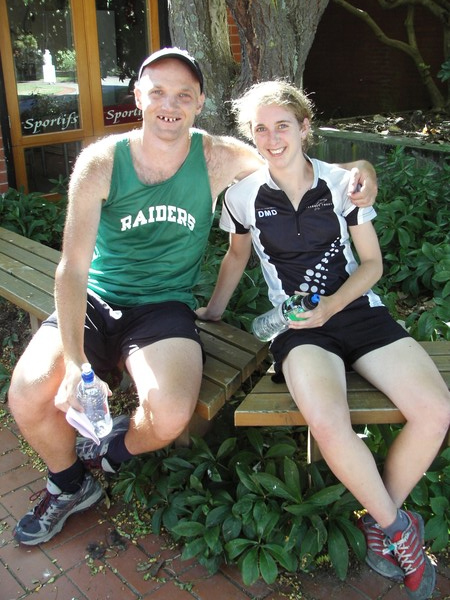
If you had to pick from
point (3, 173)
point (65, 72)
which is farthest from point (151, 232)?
point (65, 72)

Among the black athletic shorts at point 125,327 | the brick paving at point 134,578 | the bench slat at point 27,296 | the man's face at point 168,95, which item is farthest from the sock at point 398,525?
the bench slat at point 27,296

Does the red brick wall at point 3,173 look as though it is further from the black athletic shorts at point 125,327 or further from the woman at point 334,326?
the woman at point 334,326

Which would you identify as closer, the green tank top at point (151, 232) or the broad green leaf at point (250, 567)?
the broad green leaf at point (250, 567)

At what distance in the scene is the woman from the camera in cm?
223

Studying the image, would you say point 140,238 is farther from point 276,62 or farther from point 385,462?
point 276,62

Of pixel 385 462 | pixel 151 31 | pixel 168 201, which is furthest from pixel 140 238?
pixel 151 31

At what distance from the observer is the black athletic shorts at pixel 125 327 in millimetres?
2623

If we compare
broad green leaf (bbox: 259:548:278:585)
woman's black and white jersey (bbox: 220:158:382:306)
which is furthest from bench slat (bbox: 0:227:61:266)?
broad green leaf (bbox: 259:548:278:585)

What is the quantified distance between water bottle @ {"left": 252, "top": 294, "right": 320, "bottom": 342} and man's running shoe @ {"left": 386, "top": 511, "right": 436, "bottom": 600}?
0.82 meters

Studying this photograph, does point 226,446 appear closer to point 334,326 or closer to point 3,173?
point 334,326

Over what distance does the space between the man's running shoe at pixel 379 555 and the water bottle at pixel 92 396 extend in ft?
3.48

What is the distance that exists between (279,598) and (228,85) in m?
3.27

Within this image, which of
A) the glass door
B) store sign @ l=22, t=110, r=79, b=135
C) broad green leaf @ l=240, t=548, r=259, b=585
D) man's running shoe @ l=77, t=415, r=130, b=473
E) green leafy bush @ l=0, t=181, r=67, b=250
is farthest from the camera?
store sign @ l=22, t=110, r=79, b=135

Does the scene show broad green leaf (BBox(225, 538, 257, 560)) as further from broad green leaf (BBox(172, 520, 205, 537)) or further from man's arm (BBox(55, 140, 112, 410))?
man's arm (BBox(55, 140, 112, 410))
